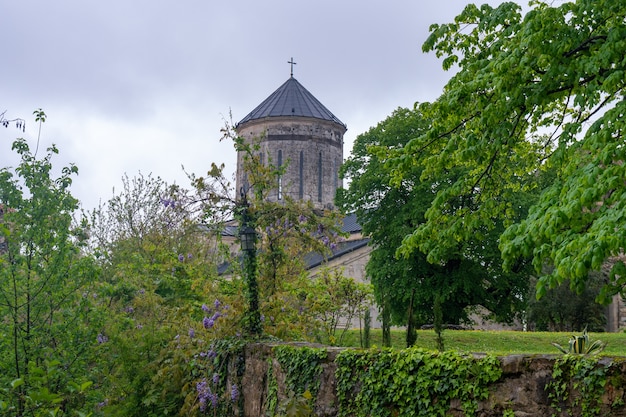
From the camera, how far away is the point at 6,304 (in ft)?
31.6

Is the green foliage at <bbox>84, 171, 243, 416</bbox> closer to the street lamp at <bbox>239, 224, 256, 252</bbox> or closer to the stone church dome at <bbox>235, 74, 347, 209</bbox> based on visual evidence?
the street lamp at <bbox>239, 224, 256, 252</bbox>

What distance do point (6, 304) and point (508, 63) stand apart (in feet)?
23.3

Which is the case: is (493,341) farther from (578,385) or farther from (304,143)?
(304,143)

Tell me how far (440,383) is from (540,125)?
22.1ft

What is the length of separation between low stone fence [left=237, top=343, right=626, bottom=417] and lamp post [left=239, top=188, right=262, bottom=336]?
6.20ft

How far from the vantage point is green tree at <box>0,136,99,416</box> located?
9.67m

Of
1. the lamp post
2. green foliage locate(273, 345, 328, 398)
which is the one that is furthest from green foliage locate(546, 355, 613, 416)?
the lamp post

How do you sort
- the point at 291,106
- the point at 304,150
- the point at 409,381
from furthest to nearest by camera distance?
the point at 291,106 < the point at 304,150 < the point at 409,381

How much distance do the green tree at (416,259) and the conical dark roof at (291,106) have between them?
58.5 feet

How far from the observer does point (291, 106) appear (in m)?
49.2

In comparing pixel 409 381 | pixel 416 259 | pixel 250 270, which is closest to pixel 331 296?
pixel 250 270

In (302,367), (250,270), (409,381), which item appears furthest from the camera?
(250,270)

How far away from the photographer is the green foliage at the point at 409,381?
20.2 ft

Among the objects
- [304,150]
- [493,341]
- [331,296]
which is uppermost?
[304,150]
